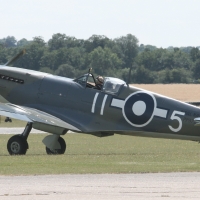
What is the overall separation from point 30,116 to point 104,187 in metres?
6.62

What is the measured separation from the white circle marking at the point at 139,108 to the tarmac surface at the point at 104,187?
13.7 feet

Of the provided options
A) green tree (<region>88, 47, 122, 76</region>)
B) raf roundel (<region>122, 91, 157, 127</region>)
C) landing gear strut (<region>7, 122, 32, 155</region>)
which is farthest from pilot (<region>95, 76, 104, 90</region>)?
green tree (<region>88, 47, 122, 76</region>)

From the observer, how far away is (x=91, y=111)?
18578 mm

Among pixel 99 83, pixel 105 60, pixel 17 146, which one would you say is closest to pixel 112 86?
pixel 99 83

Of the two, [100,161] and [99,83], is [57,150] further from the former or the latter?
[100,161]

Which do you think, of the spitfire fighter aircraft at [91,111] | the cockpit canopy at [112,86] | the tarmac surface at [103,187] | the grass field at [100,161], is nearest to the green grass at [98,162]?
the grass field at [100,161]

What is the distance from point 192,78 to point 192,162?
238 feet

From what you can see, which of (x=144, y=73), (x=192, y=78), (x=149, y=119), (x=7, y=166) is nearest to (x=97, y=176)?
(x=7, y=166)

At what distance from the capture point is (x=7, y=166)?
1520 centimetres

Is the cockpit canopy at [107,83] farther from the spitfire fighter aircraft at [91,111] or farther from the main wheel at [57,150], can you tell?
the main wheel at [57,150]

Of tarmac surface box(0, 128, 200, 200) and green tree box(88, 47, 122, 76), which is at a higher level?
tarmac surface box(0, 128, 200, 200)

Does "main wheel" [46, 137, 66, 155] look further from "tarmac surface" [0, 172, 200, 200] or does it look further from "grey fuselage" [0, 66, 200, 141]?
"tarmac surface" [0, 172, 200, 200]

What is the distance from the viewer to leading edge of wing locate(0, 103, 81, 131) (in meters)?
18.3

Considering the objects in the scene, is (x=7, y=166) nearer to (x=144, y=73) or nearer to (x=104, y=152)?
(x=104, y=152)
